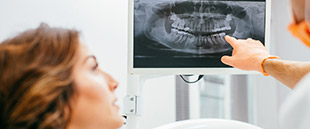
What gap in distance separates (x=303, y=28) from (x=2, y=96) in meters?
0.73

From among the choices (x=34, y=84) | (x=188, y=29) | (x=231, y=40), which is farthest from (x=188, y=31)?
(x=34, y=84)

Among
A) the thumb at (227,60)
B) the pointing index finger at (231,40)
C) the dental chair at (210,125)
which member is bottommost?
the dental chair at (210,125)

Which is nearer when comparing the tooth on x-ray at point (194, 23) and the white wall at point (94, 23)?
the tooth on x-ray at point (194, 23)

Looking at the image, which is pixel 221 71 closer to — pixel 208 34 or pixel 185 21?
pixel 208 34

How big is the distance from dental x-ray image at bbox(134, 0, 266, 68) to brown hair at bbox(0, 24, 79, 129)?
0.58m

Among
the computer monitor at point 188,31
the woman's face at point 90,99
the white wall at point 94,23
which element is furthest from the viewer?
the white wall at point 94,23

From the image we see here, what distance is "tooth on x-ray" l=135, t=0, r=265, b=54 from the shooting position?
1.37 meters

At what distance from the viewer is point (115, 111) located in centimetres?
90

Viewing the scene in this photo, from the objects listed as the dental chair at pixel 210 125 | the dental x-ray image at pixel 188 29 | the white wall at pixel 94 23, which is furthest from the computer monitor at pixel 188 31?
the white wall at pixel 94 23

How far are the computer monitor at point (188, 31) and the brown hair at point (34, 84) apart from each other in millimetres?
570

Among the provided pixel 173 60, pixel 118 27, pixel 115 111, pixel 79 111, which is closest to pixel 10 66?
pixel 79 111

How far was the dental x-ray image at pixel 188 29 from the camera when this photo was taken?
1.36 meters

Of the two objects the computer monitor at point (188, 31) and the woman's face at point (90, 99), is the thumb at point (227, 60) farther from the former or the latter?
the woman's face at point (90, 99)

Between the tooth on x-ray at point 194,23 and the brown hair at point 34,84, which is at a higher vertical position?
the tooth on x-ray at point 194,23
